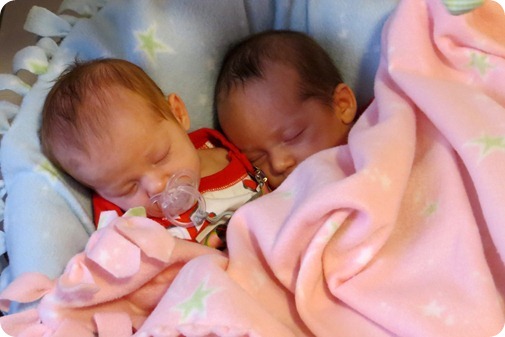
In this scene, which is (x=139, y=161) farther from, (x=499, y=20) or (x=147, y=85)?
(x=499, y=20)

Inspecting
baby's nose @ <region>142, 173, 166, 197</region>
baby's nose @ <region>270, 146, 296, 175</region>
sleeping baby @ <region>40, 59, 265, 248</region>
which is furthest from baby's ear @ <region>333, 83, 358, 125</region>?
baby's nose @ <region>142, 173, 166, 197</region>

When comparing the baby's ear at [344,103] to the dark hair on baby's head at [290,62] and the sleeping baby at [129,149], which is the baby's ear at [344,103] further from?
the sleeping baby at [129,149]

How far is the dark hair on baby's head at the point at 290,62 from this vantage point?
1.14 metres

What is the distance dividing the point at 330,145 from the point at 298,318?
38 cm

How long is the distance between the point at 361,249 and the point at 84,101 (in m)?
0.48

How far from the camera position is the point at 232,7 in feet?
3.93

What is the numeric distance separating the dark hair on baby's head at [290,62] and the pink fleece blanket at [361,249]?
202mm

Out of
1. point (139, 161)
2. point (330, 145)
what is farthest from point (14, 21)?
point (330, 145)

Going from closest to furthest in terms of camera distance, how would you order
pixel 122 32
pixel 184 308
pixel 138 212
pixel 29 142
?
1. pixel 184 308
2. pixel 138 212
3. pixel 29 142
4. pixel 122 32

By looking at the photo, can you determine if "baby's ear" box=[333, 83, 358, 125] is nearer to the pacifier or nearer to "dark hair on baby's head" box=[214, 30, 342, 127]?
"dark hair on baby's head" box=[214, 30, 342, 127]

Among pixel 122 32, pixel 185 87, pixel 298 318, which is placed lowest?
pixel 298 318

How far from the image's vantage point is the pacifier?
1.02 meters

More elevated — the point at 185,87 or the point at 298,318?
the point at 185,87

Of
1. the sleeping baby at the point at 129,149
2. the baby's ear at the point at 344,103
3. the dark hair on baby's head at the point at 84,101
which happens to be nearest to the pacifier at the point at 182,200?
the sleeping baby at the point at 129,149
